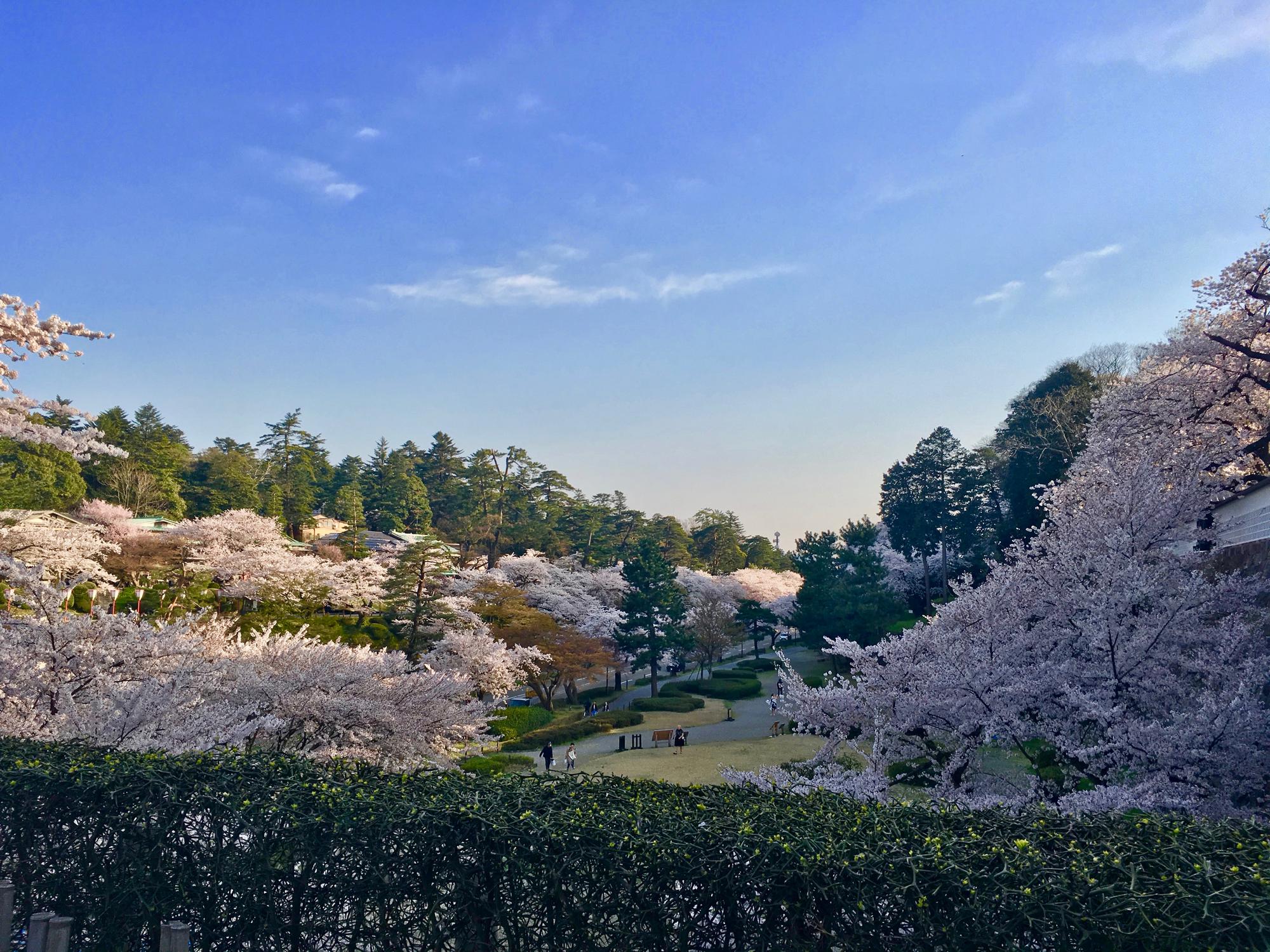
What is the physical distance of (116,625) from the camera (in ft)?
33.9

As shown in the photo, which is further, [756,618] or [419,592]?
[756,618]

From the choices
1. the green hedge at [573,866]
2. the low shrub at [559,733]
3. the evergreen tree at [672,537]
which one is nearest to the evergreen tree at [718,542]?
the evergreen tree at [672,537]

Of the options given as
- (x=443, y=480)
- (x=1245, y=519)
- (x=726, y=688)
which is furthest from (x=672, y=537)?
(x=1245, y=519)

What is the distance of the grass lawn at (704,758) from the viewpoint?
20266 mm

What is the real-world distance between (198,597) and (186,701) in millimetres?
22098

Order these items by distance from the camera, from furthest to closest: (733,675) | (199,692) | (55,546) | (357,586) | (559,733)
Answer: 1. (733,675)
2. (357,586)
3. (559,733)
4. (55,546)
5. (199,692)

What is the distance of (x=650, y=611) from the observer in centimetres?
3431

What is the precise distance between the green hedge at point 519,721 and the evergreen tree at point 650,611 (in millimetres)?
5601

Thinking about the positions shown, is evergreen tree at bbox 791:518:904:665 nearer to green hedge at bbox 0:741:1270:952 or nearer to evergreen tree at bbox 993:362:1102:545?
evergreen tree at bbox 993:362:1102:545

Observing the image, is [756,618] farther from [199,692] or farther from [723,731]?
[199,692]

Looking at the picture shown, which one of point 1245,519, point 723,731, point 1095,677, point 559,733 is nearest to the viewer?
point 1095,677

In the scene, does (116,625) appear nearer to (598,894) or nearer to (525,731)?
(598,894)

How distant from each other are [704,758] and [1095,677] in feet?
50.0

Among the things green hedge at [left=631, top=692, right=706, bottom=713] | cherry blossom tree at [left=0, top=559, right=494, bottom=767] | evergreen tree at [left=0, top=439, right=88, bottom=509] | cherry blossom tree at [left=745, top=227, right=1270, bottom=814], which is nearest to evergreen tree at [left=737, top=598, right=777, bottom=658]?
green hedge at [left=631, top=692, right=706, bottom=713]
